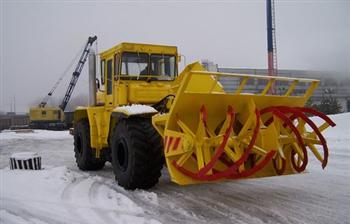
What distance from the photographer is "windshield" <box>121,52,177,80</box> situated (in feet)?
23.9

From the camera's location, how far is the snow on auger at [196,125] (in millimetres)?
4652

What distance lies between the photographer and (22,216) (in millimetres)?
4555

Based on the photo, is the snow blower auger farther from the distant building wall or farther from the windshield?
the distant building wall

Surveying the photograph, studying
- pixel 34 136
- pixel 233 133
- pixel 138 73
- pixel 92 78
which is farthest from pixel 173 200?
pixel 34 136

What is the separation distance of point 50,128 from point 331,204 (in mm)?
37126

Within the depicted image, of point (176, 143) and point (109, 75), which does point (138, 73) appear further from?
point (176, 143)

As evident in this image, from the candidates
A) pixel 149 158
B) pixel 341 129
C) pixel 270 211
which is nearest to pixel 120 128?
pixel 149 158

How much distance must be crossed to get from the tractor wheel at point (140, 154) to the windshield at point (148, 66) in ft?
5.09

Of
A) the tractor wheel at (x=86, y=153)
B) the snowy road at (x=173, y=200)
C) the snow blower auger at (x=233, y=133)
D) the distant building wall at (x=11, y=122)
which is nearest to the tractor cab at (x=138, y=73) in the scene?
the tractor wheel at (x=86, y=153)

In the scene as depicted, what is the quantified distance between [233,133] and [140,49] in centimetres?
302

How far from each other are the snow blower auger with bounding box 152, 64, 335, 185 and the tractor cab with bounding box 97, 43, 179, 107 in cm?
168

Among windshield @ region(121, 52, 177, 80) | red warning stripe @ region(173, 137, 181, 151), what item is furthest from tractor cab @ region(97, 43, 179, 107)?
red warning stripe @ region(173, 137, 181, 151)

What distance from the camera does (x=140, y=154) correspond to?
218 inches

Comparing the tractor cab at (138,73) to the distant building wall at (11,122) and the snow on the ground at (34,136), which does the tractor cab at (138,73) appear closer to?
the snow on the ground at (34,136)
